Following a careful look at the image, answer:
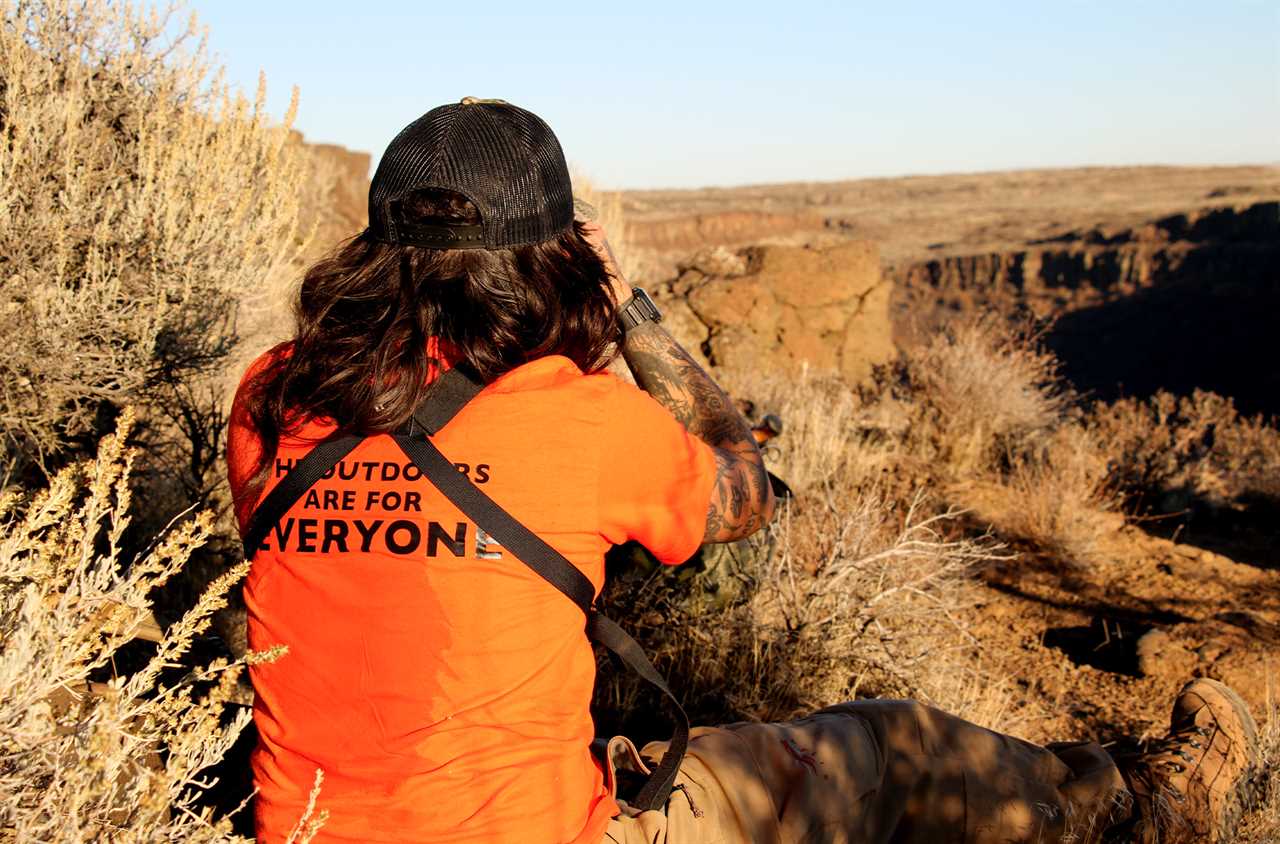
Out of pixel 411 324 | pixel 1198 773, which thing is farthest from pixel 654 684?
pixel 1198 773

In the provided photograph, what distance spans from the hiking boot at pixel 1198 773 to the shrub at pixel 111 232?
338 centimetres

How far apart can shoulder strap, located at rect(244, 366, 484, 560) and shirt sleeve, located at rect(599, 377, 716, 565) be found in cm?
23

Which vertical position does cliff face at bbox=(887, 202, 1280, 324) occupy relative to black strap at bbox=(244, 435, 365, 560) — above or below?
below

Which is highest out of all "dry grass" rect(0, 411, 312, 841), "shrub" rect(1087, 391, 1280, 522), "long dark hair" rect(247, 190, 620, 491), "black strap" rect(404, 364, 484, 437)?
"long dark hair" rect(247, 190, 620, 491)

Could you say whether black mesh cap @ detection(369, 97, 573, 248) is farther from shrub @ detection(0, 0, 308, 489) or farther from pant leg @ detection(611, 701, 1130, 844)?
shrub @ detection(0, 0, 308, 489)

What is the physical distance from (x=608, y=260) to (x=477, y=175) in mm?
439

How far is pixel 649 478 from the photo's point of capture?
1594 mm

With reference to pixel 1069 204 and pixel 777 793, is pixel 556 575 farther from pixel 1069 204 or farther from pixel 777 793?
pixel 1069 204

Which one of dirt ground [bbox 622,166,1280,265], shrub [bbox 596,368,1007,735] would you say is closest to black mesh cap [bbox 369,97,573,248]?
shrub [bbox 596,368,1007,735]

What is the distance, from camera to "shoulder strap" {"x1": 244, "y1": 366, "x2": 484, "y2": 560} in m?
1.53

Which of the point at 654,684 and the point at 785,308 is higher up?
the point at 654,684

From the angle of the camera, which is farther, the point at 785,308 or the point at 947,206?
the point at 947,206

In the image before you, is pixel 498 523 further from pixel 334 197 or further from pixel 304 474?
pixel 334 197

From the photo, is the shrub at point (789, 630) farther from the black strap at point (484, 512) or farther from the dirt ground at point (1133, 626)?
the black strap at point (484, 512)
